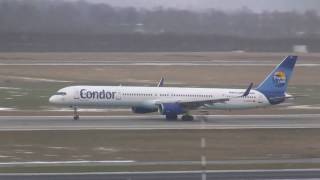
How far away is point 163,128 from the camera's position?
52531 mm

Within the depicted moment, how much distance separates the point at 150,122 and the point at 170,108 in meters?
2.92

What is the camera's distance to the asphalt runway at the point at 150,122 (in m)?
52.8

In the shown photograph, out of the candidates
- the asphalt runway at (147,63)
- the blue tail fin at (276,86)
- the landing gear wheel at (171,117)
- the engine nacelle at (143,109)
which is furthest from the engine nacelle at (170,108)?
the asphalt runway at (147,63)

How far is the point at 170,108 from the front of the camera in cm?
5931

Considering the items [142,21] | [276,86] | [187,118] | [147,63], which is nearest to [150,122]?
[187,118]

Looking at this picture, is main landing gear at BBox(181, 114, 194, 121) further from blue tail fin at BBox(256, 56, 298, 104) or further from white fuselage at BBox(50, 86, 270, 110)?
blue tail fin at BBox(256, 56, 298, 104)

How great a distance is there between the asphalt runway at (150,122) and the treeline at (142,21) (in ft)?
273

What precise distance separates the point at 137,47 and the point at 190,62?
29758 millimetres

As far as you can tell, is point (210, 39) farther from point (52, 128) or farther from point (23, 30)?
point (52, 128)

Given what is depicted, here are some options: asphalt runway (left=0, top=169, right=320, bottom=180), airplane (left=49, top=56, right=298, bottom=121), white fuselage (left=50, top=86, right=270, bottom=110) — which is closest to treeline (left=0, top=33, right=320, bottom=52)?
white fuselage (left=50, top=86, right=270, bottom=110)

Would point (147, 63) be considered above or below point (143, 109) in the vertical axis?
above

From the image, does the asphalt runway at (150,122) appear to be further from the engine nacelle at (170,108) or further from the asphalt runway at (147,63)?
the asphalt runway at (147,63)

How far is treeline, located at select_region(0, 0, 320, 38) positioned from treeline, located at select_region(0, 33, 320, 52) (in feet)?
4.92

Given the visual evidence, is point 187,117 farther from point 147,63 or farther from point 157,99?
point 147,63
